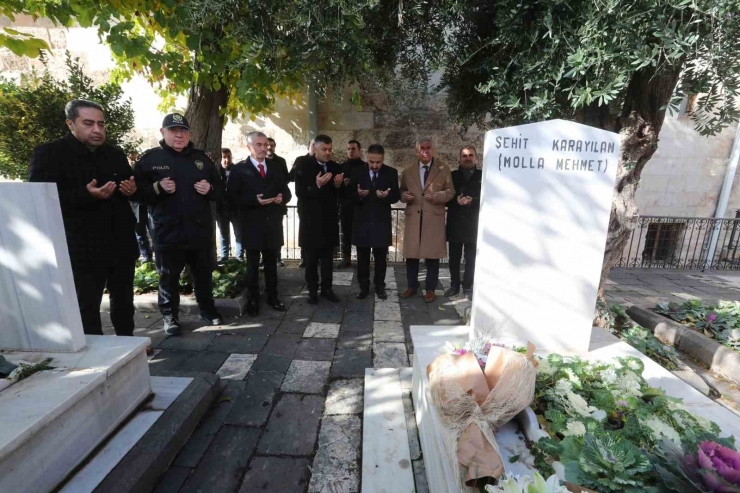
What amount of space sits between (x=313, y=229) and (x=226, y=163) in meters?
3.28

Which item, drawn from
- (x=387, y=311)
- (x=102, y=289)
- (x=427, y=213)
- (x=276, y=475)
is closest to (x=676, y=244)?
(x=427, y=213)

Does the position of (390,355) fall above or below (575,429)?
below

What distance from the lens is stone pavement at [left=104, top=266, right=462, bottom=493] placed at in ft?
6.55

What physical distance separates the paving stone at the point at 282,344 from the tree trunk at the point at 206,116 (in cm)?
273

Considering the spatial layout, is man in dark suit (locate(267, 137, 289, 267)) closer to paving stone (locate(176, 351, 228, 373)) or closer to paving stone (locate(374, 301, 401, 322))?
paving stone (locate(374, 301, 401, 322))

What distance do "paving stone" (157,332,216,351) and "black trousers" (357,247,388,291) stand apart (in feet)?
6.26

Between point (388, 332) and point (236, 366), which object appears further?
point (388, 332)

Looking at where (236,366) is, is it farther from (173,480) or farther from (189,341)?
(173,480)

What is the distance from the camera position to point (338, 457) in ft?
6.89

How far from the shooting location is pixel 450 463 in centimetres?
145

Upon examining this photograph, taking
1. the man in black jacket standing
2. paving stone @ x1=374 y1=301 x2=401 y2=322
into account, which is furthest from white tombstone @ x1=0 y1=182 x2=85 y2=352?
paving stone @ x1=374 y1=301 x2=401 y2=322

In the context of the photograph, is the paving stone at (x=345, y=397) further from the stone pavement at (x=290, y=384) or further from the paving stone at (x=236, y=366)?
the paving stone at (x=236, y=366)

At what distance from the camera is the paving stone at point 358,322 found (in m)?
3.79

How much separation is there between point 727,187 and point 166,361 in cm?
1150
